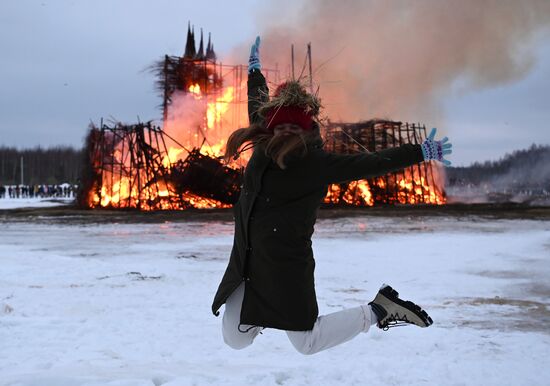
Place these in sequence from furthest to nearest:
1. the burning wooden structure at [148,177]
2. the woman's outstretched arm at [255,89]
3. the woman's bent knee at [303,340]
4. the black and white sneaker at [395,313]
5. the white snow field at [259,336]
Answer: the burning wooden structure at [148,177], the white snow field at [259,336], the woman's outstretched arm at [255,89], the black and white sneaker at [395,313], the woman's bent knee at [303,340]

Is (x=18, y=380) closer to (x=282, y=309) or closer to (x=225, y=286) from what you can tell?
(x=225, y=286)

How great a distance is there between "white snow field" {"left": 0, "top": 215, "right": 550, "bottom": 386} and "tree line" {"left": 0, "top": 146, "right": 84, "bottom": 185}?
92.3 metres

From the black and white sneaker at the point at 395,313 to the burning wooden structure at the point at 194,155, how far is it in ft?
74.0

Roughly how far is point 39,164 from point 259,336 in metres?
115

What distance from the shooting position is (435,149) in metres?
2.88

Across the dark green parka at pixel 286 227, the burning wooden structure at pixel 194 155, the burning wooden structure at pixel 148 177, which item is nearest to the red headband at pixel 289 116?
the dark green parka at pixel 286 227

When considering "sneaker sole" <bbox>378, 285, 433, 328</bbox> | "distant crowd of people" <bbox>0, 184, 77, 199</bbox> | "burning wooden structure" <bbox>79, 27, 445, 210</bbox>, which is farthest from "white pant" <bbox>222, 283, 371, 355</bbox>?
"distant crowd of people" <bbox>0, 184, 77, 199</bbox>

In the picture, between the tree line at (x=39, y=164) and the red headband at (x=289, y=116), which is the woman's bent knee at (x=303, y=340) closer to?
the red headband at (x=289, y=116)

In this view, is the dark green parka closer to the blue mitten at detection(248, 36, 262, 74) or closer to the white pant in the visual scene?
the white pant

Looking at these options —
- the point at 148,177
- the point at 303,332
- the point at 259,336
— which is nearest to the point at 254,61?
the point at 303,332

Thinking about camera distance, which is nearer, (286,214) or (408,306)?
(286,214)

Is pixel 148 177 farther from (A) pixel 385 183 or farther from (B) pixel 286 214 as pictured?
(B) pixel 286 214

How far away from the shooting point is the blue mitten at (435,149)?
2848mm

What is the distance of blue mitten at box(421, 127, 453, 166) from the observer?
9.34 feet
